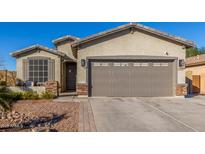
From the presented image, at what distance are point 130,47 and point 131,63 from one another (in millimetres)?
1072

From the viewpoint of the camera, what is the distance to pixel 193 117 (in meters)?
7.43

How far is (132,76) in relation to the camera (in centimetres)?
1295

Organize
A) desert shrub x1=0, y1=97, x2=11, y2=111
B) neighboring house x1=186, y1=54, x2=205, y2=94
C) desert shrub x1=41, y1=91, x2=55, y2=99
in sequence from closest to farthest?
desert shrub x1=0, y1=97, x2=11, y2=111, desert shrub x1=41, y1=91, x2=55, y2=99, neighboring house x1=186, y1=54, x2=205, y2=94

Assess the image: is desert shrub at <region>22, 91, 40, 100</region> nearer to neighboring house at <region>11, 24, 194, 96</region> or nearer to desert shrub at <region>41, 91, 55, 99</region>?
desert shrub at <region>41, 91, 55, 99</region>

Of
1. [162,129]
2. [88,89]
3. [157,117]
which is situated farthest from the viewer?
[88,89]

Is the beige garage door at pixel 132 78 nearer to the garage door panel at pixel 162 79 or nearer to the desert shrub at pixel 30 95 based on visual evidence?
the garage door panel at pixel 162 79

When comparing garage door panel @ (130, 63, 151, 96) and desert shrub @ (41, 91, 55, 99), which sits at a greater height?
garage door panel @ (130, 63, 151, 96)

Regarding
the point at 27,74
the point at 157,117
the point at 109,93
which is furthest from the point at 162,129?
the point at 27,74

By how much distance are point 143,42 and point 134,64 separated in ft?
5.23

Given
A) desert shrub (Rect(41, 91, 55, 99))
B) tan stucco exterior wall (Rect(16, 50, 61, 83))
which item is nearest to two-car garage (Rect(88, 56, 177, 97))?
desert shrub (Rect(41, 91, 55, 99))

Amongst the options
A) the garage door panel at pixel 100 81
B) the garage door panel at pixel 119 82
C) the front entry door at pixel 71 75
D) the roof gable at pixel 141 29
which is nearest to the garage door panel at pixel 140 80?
the garage door panel at pixel 119 82

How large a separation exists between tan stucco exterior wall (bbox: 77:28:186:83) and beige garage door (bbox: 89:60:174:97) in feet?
1.97

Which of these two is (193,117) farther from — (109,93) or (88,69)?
(88,69)

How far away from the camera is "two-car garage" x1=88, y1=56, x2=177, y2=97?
504 inches
